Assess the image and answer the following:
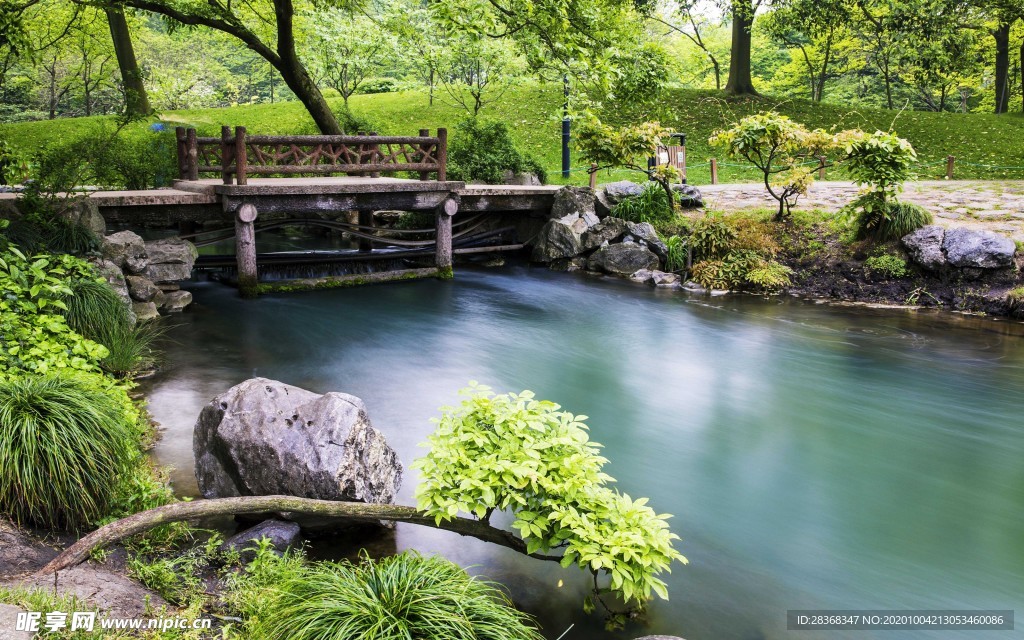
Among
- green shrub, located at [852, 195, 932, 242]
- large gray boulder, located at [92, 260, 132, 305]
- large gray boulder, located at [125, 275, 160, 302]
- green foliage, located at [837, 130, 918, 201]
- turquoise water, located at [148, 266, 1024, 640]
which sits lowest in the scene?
turquoise water, located at [148, 266, 1024, 640]

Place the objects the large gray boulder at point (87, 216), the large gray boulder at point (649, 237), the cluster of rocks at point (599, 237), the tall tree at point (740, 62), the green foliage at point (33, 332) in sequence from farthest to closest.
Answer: the tall tree at point (740, 62) < the cluster of rocks at point (599, 237) < the large gray boulder at point (649, 237) < the large gray boulder at point (87, 216) < the green foliage at point (33, 332)

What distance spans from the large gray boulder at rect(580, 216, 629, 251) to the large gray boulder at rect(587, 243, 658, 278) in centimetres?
31

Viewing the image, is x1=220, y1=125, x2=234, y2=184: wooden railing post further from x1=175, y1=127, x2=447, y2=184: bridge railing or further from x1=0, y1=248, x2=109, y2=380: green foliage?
x1=0, y1=248, x2=109, y2=380: green foliage

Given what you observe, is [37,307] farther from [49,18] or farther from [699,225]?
[49,18]

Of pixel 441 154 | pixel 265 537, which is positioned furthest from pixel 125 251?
pixel 265 537

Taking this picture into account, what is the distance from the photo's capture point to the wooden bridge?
12438 mm

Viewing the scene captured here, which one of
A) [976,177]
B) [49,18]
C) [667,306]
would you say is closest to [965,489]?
[667,306]

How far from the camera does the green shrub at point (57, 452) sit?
4707mm

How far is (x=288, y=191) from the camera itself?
12695 millimetres

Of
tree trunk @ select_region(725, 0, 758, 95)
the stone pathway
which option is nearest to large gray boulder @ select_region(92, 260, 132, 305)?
the stone pathway

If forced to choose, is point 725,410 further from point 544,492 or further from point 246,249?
point 246,249

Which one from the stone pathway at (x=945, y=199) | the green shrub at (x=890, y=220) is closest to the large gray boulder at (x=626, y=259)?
the stone pathway at (x=945, y=199)

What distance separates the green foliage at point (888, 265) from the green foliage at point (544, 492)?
10.4 m

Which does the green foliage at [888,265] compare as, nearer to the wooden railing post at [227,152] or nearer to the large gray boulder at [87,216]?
the wooden railing post at [227,152]
